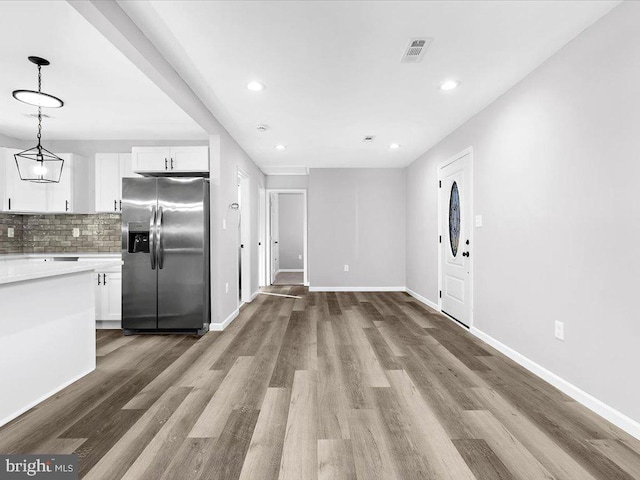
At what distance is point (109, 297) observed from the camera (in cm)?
402

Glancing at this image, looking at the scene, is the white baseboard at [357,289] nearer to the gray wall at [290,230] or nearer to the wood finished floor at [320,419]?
the wood finished floor at [320,419]

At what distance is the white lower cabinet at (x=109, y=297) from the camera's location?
4.00 metres

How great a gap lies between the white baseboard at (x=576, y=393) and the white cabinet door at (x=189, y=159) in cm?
386

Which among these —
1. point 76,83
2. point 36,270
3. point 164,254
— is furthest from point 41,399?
point 76,83

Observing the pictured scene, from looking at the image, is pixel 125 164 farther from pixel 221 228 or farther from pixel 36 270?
pixel 36 270

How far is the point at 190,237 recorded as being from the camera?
3791 mm

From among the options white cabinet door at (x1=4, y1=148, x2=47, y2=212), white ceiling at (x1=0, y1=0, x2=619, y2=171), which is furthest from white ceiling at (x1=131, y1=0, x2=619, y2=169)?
white cabinet door at (x1=4, y1=148, x2=47, y2=212)

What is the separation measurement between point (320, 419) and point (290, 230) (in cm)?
908

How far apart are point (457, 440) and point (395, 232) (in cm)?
505

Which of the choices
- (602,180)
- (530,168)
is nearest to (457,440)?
(602,180)

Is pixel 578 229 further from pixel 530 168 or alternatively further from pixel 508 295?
pixel 508 295

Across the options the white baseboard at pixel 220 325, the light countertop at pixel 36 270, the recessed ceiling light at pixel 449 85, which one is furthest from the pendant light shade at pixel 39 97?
the recessed ceiling light at pixel 449 85

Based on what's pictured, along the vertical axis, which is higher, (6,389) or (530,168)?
(530,168)

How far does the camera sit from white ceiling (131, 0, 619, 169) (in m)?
2.01
